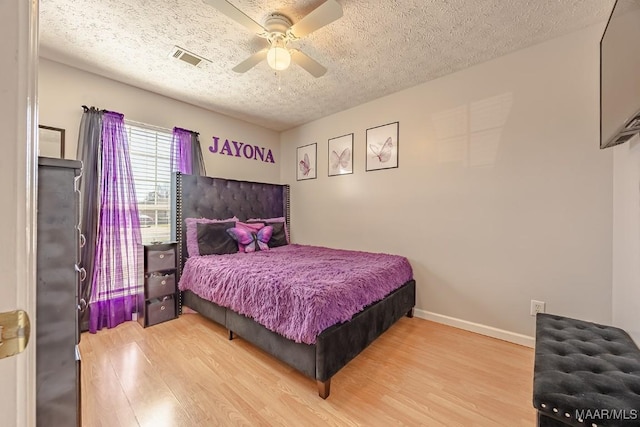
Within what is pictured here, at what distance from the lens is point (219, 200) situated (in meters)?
3.48

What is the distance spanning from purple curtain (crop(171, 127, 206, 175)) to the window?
0.07 meters

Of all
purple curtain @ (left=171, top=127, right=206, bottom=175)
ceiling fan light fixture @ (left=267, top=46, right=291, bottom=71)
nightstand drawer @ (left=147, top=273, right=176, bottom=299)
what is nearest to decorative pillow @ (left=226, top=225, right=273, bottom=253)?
nightstand drawer @ (left=147, top=273, right=176, bottom=299)

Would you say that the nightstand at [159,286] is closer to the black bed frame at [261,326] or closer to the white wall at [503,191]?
the black bed frame at [261,326]

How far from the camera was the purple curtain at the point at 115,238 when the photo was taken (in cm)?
258

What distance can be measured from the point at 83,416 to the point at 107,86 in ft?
A: 9.68

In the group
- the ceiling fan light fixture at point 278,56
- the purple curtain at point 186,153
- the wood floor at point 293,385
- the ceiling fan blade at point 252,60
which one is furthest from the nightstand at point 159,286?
the ceiling fan light fixture at point 278,56

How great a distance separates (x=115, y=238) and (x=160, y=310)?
892 millimetres

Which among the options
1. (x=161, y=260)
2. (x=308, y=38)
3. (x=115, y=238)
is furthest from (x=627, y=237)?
(x=115, y=238)

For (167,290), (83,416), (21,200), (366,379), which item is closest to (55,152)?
(167,290)

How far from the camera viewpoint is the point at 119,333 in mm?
2500

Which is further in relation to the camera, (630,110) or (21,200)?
(630,110)

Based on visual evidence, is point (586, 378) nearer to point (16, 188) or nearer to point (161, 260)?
point (16, 188)

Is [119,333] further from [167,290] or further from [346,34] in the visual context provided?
[346,34]

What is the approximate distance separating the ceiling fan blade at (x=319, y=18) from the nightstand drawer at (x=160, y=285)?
2699 mm
